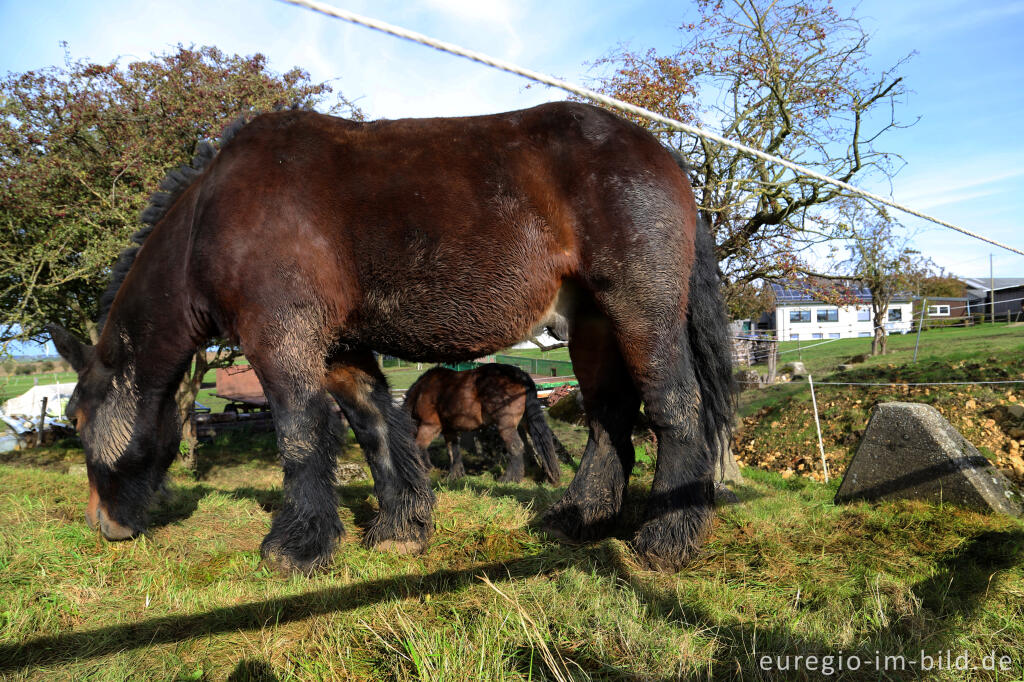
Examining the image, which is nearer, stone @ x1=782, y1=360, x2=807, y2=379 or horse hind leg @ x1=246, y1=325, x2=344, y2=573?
horse hind leg @ x1=246, y1=325, x2=344, y2=573

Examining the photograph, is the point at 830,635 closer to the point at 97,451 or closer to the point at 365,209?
the point at 365,209

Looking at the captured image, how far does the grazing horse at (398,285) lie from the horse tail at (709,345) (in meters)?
0.02

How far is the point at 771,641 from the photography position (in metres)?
2.22

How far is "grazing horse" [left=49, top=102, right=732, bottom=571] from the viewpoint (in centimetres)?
302

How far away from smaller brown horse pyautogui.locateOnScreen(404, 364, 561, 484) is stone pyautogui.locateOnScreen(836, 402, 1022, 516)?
5445mm

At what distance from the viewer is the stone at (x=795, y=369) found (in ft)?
57.3

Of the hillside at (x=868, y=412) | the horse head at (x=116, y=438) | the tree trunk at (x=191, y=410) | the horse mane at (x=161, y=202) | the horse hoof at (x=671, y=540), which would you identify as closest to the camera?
the horse hoof at (x=671, y=540)

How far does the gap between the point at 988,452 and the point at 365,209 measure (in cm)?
787

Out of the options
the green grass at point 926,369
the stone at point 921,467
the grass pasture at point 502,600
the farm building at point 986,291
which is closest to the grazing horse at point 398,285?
the grass pasture at point 502,600

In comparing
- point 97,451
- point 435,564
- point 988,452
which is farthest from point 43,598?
point 988,452

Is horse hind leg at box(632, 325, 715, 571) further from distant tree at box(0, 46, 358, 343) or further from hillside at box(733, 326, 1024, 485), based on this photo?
distant tree at box(0, 46, 358, 343)

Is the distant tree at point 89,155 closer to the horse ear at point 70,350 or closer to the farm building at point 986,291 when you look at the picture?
the horse ear at point 70,350

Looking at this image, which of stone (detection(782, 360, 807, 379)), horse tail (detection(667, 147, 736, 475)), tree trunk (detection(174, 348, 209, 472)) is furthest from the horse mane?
stone (detection(782, 360, 807, 379))

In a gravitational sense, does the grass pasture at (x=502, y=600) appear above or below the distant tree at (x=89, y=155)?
below
